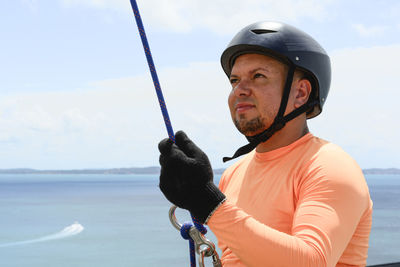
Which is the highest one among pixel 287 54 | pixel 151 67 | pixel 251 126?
pixel 151 67

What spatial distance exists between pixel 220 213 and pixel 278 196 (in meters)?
0.32

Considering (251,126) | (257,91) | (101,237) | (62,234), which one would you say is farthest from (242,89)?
(62,234)

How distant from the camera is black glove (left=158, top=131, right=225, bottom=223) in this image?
1489 mm

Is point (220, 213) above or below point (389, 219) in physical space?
above

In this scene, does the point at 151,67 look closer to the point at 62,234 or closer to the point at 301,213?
the point at 301,213

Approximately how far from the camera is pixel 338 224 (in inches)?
57.8

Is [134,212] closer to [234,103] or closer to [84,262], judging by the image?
[84,262]

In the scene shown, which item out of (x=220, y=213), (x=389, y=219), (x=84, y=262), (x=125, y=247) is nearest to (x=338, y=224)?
(x=220, y=213)

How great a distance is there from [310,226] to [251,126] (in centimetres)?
60

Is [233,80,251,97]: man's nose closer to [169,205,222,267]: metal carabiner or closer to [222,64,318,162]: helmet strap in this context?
[222,64,318,162]: helmet strap

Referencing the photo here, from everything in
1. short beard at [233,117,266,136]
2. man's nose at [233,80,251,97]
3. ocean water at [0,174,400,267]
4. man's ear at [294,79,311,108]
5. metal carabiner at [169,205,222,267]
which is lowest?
ocean water at [0,174,400,267]

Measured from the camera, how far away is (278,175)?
70.6 inches

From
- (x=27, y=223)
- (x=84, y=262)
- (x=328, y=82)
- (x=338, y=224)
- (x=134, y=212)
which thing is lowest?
(x=134, y=212)

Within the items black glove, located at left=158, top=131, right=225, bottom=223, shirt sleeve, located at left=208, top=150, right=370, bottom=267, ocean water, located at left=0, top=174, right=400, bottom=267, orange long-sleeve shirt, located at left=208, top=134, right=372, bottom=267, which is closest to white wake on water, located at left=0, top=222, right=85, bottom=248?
ocean water, located at left=0, top=174, right=400, bottom=267
